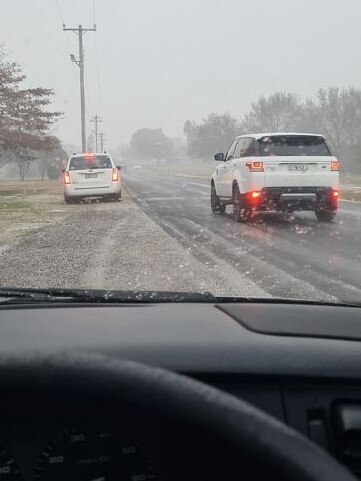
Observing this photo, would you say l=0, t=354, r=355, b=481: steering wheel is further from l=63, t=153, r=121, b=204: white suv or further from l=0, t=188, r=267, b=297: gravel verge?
l=63, t=153, r=121, b=204: white suv

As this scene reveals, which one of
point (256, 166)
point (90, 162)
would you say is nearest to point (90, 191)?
point (90, 162)

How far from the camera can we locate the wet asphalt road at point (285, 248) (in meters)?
6.80

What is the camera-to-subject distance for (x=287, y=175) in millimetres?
12789

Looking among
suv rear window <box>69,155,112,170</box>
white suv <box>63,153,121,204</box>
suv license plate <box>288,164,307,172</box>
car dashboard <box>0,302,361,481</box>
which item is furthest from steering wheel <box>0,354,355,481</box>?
suv rear window <box>69,155,112,170</box>

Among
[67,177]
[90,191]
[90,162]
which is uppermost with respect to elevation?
[90,162]

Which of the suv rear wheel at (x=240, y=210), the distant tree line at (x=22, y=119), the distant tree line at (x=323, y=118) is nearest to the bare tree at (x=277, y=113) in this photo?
the distant tree line at (x=323, y=118)

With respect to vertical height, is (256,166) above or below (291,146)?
below

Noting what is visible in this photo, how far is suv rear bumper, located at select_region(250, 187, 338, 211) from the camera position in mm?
12789

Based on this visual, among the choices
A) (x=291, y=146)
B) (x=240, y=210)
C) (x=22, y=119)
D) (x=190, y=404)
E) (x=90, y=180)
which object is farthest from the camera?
(x=22, y=119)

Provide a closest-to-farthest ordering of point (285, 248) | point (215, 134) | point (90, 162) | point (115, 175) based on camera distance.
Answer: point (285, 248) → point (115, 175) → point (90, 162) → point (215, 134)

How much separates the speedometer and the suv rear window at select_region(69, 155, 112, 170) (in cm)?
2003

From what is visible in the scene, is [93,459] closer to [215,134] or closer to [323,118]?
[323,118]

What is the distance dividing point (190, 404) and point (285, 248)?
8.59 m

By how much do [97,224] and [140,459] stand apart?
1219 cm
